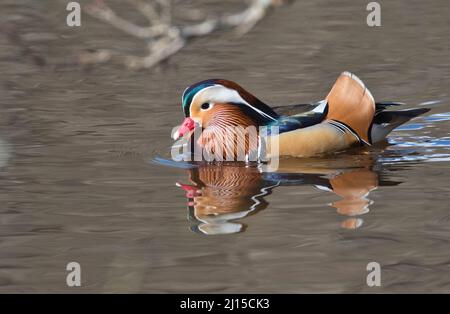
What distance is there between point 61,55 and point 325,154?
4.49m

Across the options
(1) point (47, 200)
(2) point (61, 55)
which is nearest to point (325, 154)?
(1) point (47, 200)

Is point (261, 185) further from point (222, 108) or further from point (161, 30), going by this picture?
point (161, 30)

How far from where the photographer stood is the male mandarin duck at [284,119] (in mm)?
8477

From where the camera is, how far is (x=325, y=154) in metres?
8.55

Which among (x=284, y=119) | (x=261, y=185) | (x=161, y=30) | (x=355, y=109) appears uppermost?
(x=355, y=109)

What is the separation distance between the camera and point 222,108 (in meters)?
8.70

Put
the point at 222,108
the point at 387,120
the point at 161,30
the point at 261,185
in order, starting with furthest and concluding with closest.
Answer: the point at 387,120 < the point at 222,108 < the point at 261,185 < the point at 161,30

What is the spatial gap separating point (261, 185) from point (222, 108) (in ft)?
3.89

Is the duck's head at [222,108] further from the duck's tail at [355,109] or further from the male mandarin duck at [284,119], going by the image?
the duck's tail at [355,109]

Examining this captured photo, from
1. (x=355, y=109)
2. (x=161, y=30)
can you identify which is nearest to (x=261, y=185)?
(x=355, y=109)

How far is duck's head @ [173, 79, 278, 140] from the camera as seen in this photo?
28.2 ft

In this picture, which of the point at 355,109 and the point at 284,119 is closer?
the point at 284,119

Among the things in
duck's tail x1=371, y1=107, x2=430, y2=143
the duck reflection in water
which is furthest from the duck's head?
duck's tail x1=371, y1=107, x2=430, y2=143

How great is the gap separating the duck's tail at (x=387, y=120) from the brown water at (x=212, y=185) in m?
0.18
